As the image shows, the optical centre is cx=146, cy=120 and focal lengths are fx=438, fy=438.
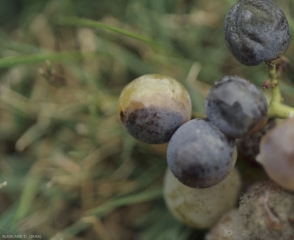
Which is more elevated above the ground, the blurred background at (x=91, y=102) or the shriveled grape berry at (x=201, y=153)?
the shriveled grape berry at (x=201, y=153)

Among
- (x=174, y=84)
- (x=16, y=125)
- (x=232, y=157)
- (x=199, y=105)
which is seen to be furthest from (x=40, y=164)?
(x=232, y=157)

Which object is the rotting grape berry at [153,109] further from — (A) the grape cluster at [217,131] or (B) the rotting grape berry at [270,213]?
(B) the rotting grape berry at [270,213]

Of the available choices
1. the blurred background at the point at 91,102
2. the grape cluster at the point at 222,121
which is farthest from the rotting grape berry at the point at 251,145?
the blurred background at the point at 91,102

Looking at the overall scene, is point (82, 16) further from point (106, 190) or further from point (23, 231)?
point (23, 231)

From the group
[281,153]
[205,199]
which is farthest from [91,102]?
[281,153]

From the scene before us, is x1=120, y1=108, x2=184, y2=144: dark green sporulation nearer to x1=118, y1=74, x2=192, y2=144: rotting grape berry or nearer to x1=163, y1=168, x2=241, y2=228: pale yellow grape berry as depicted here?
x1=118, y1=74, x2=192, y2=144: rotting grape berry

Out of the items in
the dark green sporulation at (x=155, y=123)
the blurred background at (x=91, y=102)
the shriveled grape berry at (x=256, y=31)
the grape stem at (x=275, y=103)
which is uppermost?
the shriveled grape berry at (x=256, y=31)

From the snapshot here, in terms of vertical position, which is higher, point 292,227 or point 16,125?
point 292,227
